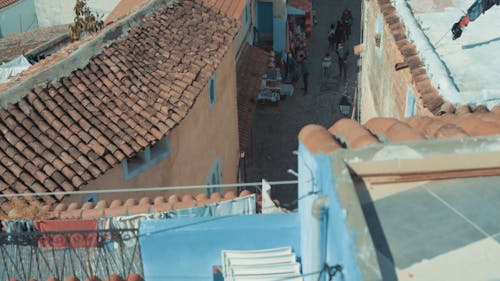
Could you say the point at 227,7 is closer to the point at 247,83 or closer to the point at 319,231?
the point at 247,83

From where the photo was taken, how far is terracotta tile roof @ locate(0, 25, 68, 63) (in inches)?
826

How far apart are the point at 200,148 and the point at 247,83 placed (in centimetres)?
706

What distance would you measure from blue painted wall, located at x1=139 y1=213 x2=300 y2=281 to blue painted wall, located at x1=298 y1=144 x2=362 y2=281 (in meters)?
0.90

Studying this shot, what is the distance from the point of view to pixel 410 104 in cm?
1209

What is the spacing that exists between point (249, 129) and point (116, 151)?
409 inches

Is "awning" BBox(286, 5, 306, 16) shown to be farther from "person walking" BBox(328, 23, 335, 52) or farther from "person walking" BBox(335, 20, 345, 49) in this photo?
"person walking" BBox(335, 20, 345, 49)

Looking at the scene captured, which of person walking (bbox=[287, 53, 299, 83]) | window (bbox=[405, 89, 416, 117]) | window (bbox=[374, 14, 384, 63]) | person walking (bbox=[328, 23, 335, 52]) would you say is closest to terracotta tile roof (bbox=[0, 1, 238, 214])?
window (bbox=[374, 14, 384, 63])

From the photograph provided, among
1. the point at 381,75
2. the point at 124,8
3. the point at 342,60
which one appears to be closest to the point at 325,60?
the point at 342,60

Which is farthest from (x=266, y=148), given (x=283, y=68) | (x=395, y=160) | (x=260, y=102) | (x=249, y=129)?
(x=395, y=160)

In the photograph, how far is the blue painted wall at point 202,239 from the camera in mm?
7695

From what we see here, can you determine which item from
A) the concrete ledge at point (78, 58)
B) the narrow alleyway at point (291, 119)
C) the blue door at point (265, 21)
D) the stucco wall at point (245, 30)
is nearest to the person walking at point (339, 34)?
the narrow alleyway at point (291, 119)

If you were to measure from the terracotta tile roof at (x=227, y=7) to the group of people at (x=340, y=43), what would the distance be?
977cm

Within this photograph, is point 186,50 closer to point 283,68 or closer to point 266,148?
point 266,148

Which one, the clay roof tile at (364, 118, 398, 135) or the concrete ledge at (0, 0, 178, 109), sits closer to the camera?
the clay roof tile at (364, 118, 398, 135)
